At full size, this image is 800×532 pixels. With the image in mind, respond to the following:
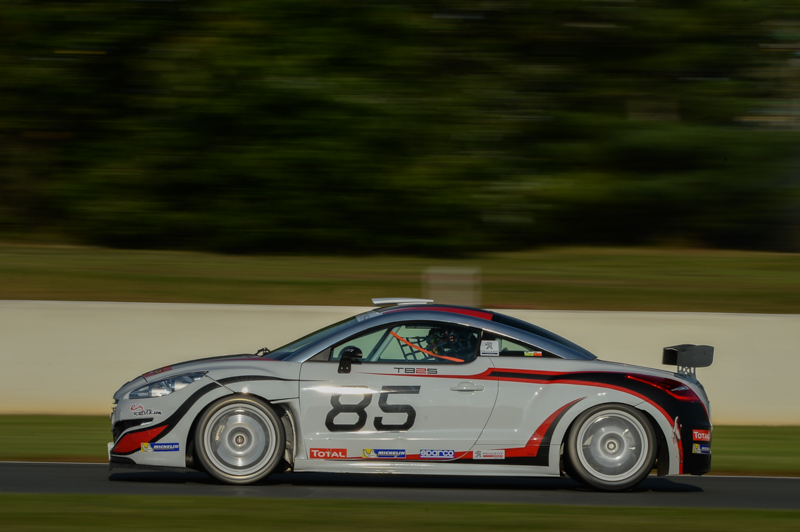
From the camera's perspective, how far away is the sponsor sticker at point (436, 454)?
625 centimetres

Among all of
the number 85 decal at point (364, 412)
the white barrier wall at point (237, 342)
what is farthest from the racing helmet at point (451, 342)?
the white barrier wall at point (237, 342)

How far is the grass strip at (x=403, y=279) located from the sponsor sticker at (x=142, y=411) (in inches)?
244

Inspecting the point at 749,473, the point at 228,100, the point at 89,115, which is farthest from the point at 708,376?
the point at 89,115

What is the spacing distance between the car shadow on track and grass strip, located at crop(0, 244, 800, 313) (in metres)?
5.14

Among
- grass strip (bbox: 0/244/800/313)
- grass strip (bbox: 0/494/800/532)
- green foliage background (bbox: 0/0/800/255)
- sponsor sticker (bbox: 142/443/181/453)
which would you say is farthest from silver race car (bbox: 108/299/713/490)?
green foliage background (bbox: 0/0/800/255)

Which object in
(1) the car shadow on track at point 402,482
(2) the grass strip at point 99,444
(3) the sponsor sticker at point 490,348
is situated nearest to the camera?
(3) the sponsor sticker at point 490,348

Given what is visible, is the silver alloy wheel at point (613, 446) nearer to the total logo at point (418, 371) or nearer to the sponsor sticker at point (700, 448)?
the sponsor sticker at point (700, 448)

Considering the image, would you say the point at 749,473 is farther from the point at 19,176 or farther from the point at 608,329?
the point at 19,176

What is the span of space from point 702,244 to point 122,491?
11707 millimetres

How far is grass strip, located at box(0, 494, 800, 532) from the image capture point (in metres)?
5.19

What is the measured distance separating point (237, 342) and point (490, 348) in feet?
17.3

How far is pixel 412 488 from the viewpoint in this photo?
6668mm

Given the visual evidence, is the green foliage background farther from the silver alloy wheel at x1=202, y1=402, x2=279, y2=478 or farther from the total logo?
the silver alloy wheel at x1=202, y1=402, x2=279, y2=478

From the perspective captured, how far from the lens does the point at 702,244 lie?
15.2m
